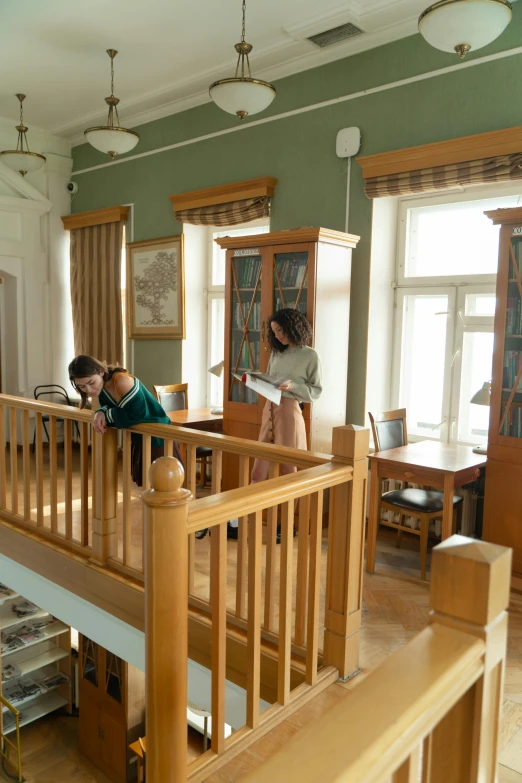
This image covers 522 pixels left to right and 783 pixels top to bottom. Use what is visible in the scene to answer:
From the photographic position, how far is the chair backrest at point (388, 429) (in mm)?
4004

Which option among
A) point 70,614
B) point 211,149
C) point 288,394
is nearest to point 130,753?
point 70,614

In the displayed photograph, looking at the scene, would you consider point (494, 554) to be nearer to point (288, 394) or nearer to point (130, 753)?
point (288, 394)

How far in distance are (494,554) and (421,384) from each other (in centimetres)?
401

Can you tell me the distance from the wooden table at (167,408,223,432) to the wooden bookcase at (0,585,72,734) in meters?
2.93

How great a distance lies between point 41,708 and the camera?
23.9ft

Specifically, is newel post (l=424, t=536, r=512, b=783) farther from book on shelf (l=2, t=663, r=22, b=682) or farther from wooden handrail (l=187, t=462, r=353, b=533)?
book on shelf (l=2, t=663, r=22, b=682)

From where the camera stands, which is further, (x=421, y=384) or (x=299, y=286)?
(x=421, y=384)

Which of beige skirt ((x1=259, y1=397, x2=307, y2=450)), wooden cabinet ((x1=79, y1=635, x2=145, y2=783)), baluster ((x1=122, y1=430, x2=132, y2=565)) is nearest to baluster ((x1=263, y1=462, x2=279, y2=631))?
→ baluster ((x1=122, y1=430, x2=132, y2=565))

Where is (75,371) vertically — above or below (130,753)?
above

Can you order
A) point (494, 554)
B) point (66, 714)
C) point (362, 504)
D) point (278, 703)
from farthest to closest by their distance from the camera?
point (66, 714) → point (362, 504) → point (278, 703) → point (494, 554)

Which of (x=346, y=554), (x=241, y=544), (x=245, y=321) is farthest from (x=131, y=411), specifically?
(x=245, y=321)

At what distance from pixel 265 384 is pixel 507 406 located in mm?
1411

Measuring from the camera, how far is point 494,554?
83 cm

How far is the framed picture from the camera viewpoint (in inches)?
237
